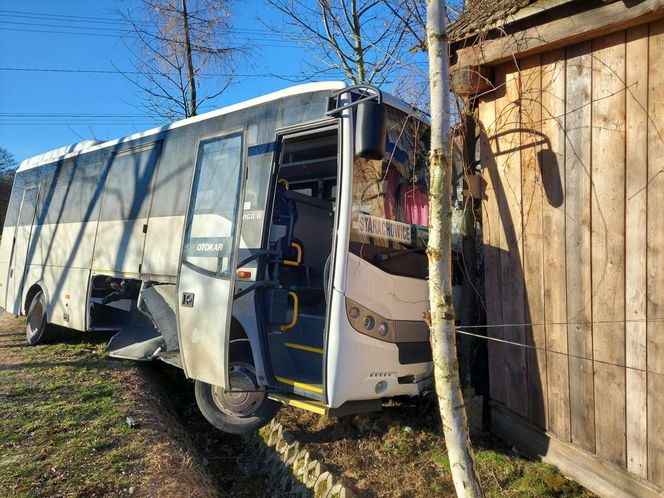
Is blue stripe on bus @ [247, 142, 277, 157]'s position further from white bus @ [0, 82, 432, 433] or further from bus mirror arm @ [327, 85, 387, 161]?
bus mirror arm @ [327, 85, 387, 161]

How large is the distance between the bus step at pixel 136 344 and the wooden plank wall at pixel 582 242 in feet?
12.9

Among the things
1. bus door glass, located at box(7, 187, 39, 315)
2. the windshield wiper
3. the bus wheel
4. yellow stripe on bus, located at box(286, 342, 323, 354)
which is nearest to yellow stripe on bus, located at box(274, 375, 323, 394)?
yellow stripe on bus, located at box(286, 342, 323, 354)

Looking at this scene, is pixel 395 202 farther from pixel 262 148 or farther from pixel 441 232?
pixel 441 232

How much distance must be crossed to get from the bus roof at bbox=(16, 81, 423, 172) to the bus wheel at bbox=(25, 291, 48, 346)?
8.25 ft

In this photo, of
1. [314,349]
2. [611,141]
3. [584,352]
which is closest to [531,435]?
[584,352]

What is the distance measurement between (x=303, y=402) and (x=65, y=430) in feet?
7.82

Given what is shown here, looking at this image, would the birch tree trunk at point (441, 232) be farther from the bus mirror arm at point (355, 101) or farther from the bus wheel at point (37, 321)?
the bus wheel at point (37, 321)

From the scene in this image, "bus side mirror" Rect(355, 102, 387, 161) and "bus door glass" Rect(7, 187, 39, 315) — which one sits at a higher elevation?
"bus side mirror" Rect(355, 102, 387, 161)

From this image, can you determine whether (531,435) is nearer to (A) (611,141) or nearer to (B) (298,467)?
(B) (298,467)

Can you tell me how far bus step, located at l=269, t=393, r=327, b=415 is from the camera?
4066mm

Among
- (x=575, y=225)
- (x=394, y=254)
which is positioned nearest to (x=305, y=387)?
(x=394, y=254)

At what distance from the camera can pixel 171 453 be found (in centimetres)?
450

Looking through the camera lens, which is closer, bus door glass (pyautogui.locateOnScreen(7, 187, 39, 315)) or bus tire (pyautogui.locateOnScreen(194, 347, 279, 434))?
bus tire (pyautogui.locateOnScreen(194, 347, 279, 434))

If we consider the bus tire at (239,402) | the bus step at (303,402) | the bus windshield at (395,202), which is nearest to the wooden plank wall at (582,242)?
the bus windshield at (395,202)
